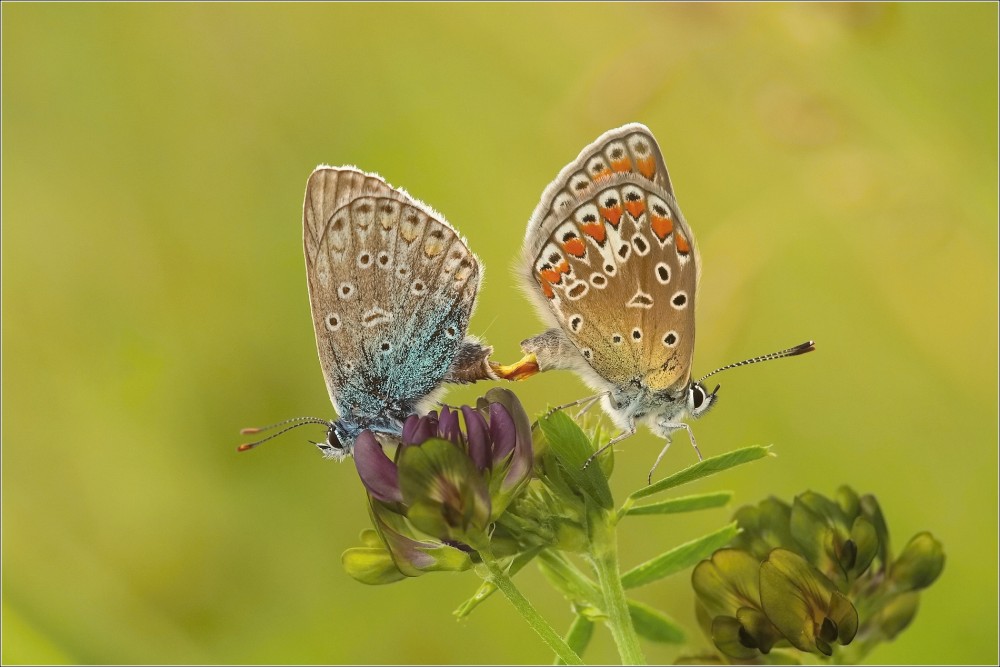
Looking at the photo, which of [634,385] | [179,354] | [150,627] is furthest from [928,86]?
[150,627]

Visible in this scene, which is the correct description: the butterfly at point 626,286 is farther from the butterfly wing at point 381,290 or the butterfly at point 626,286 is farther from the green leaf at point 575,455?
the green leaf at point 575,455

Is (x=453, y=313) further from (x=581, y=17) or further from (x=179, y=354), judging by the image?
(x=581, y=17)

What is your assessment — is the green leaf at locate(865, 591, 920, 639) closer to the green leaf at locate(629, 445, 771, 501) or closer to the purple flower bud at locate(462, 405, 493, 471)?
the green leaf at locate(629, 445, 771, 501)

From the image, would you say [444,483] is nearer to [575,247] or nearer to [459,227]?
Result: [575,247]

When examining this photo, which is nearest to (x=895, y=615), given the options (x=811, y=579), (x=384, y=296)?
(x=811, y=579)

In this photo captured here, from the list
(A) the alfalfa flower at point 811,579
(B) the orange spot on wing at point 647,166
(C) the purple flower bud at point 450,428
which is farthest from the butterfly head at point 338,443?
(B) the orange spot on wing at point 647,166
